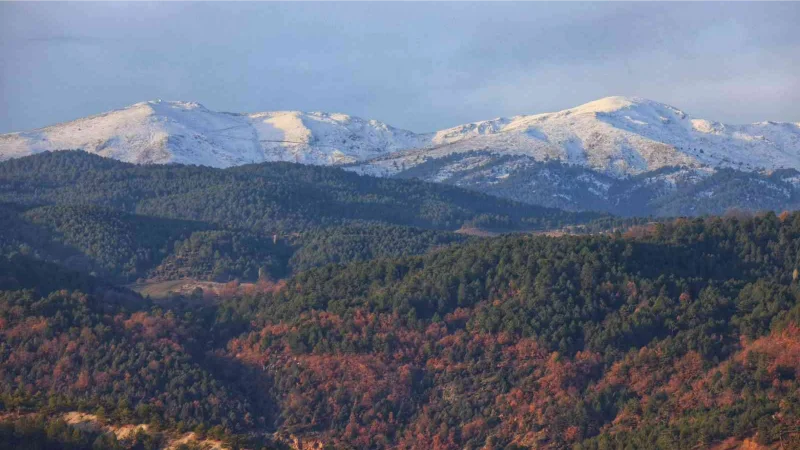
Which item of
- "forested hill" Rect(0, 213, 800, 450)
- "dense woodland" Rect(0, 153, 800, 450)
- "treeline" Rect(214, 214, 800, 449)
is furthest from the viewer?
"forested hill" Rect(0, 213, 800, 450)

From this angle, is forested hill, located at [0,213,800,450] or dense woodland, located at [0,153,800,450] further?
forested hill, located at [0,213,800,450]

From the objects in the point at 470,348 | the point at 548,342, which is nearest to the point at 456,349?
the point at 470,348

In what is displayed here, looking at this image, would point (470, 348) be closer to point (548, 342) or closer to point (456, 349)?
point (456, 349)

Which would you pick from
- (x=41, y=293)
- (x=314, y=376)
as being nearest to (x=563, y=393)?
(x=314, y=376)

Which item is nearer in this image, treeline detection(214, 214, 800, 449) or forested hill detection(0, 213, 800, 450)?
treeline detection(214, 214, 800, 449)

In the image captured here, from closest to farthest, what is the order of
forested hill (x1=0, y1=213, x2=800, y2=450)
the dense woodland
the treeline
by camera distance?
the dense woodland < the treeline < forested hill (x1=0, y1=213, x2=800, y2=450)

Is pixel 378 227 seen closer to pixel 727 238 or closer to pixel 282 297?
pixel 282 297
